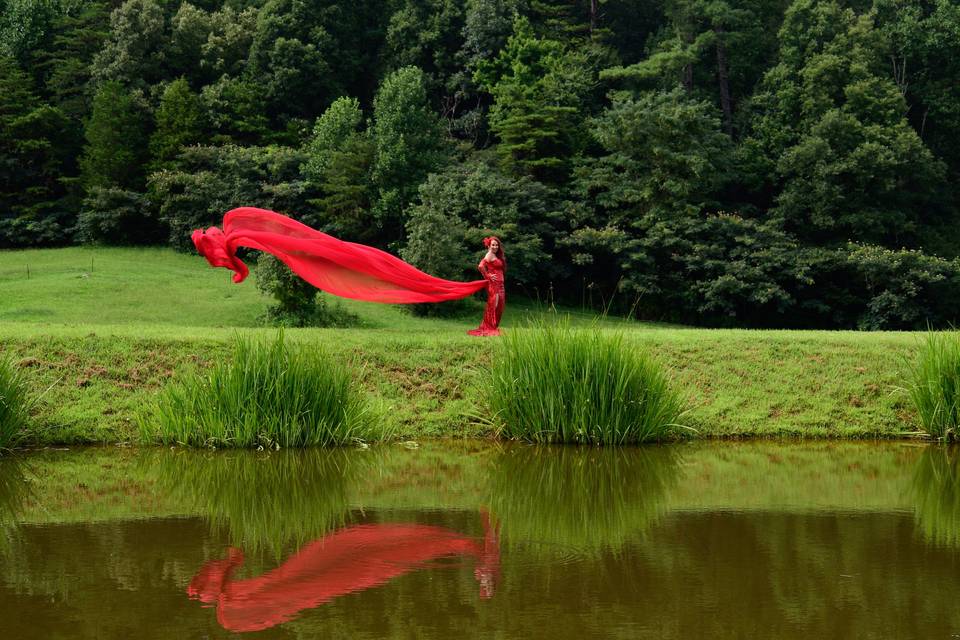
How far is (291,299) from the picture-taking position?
20.6 metres

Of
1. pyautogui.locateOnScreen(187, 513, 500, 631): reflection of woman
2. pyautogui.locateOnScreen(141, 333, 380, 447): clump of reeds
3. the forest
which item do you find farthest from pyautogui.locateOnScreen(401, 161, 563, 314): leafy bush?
pyautogui.locateOnScreen(187, 513, 500, 631): reflection of woman

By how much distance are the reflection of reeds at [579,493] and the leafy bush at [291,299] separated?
35.7ft

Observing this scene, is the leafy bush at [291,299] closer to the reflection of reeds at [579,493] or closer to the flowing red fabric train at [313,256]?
the flowing red fabric train at [313,256]

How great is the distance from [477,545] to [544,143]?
81.6ft

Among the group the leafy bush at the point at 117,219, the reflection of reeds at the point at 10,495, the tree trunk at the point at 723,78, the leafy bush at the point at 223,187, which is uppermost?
the tree trunk at the point at 723,78

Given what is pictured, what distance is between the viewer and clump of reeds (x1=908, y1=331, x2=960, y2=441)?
10.8 meters

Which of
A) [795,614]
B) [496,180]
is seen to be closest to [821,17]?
[496,180]

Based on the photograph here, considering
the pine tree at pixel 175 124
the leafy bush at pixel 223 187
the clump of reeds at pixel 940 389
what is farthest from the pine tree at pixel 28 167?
the clump of reeds at pixel 940 389

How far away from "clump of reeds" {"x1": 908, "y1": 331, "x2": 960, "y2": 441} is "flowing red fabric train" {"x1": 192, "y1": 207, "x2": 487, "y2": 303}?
6028mm

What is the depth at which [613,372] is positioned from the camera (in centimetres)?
1029

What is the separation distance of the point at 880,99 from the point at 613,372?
22.7 meters

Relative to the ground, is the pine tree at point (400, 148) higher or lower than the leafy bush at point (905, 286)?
higher

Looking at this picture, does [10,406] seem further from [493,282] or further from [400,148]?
[400,148]

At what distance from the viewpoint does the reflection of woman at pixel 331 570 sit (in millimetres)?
5227
